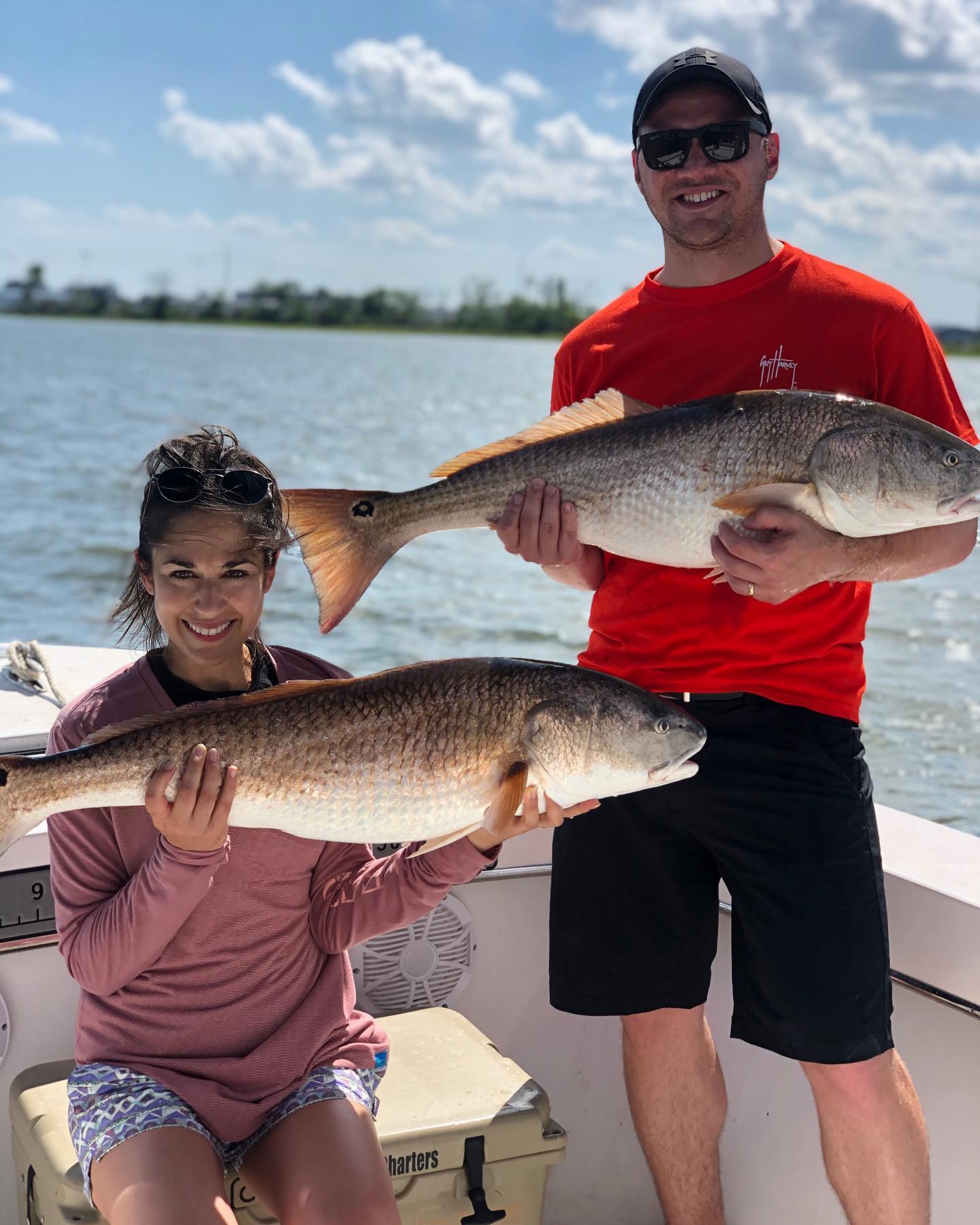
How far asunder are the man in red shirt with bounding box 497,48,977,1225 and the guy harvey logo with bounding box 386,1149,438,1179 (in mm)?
477

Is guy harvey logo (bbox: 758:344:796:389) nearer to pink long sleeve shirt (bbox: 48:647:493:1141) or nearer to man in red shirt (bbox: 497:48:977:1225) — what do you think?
man in red shirt (bbox: 497:48:977:1225)

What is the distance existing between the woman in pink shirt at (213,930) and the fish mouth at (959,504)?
986 millimetres

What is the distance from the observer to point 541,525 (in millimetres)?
3014

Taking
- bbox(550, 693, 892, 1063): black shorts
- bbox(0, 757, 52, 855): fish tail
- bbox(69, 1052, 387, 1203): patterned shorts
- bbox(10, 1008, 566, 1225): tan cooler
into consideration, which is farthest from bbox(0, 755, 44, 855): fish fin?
bbox(550, 693, 892, 1063): black shorts

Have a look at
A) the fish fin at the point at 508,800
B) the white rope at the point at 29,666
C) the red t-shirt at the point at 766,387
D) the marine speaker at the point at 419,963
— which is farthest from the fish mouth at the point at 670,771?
the white rope at the point at 29,666

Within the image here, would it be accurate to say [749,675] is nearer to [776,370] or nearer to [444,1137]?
[776,370]

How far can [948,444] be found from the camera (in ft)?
9.03

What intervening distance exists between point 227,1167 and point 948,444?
6.74ft

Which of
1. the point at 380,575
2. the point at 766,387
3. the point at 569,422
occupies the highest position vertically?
the point at 766,387

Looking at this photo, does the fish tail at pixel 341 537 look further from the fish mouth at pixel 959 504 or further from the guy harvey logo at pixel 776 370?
the fish mouth at pixel 959 504

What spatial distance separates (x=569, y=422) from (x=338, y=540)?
60 cm

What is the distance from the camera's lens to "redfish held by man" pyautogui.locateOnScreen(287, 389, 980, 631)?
9.00 ft

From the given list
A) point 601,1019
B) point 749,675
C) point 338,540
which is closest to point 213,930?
point 338,540

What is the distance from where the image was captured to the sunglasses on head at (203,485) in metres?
2.78
